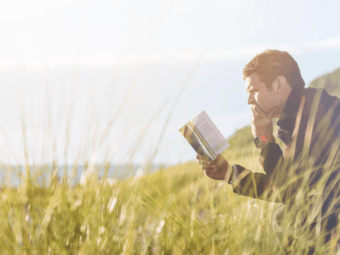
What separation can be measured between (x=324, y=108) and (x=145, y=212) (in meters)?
1.67

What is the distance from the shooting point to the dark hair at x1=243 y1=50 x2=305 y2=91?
122 inches

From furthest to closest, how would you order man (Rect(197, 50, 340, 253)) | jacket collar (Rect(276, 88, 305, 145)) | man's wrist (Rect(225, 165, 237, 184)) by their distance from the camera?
jacket collar (Rect(276, 88, 305, 145)) → man's wrist (Rect(225, 165, 237, 184)) → man (Rect(197, 50, 340, 253))

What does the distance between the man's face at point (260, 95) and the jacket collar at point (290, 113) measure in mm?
192

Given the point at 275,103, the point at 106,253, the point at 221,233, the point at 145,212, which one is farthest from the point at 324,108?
the point at 106,253

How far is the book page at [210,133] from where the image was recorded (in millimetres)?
2607

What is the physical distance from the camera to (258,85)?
3156 millimetres

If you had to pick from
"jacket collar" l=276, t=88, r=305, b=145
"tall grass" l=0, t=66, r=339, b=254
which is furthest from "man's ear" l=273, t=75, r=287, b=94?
"tall grass" l=0, t=66, r=339, b=254

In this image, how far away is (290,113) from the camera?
2877 mm

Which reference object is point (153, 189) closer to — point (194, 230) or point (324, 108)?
point (194, 230)

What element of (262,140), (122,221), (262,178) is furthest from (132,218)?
(262,140)

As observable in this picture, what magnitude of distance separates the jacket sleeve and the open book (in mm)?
276

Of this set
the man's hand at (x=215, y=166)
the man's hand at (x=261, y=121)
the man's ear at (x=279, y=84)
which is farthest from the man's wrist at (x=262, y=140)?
the man's hand at (x=215, y=166)

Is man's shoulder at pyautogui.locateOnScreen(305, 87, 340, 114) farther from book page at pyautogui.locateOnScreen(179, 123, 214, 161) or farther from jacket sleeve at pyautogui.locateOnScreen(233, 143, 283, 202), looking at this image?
book page at pyautogui.locateOnScreen(179, 123, 214, 161)

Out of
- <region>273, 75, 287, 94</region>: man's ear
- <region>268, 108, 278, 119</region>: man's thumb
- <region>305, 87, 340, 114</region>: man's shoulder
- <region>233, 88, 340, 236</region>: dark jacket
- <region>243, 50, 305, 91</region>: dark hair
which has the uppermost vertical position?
<region>243, 50, 305, 91</region>: dark hair
